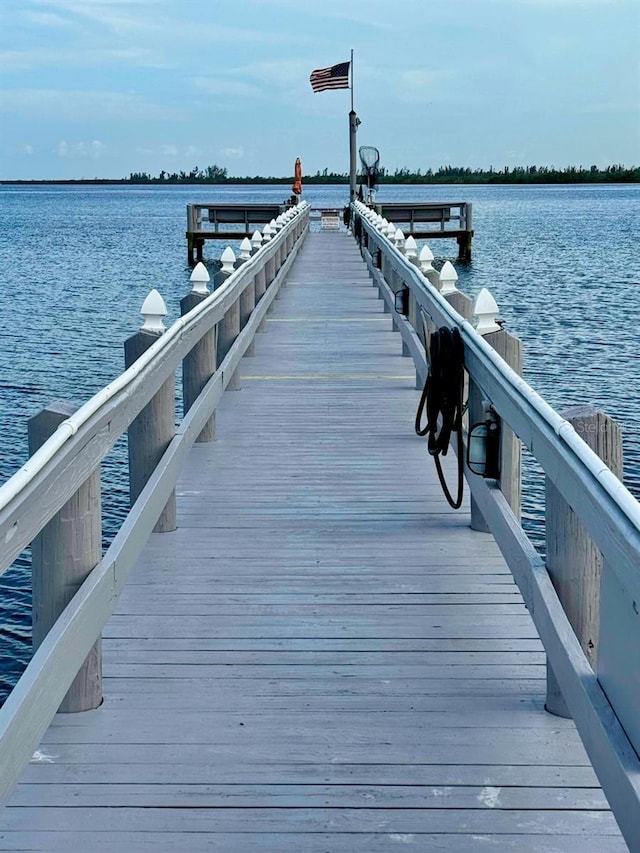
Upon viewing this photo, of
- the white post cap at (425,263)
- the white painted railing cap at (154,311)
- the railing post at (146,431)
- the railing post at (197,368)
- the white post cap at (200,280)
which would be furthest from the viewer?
the white post cap at (425,263)

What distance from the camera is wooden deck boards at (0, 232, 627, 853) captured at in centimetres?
323

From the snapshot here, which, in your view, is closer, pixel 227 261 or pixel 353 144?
pixel 227 261

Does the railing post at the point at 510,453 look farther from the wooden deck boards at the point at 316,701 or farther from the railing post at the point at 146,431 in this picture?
the railing post at the point at 146,431

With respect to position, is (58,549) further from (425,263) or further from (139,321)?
(139,321)

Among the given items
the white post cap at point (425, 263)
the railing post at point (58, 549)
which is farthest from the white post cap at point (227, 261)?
the railing post at point (58, 549)

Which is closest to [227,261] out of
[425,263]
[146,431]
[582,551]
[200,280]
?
[425,263]

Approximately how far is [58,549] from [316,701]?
100 cm

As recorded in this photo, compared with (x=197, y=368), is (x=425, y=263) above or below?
above

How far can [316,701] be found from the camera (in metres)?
4.01

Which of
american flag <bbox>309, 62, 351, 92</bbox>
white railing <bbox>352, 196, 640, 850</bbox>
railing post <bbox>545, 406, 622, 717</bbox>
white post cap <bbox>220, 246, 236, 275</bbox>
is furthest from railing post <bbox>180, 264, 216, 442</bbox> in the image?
american flag <bbox>309, 62, 351, 92</bbox>

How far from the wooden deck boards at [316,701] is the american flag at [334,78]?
37.4 m

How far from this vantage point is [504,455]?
16.8 ft

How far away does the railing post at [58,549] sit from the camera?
3.61 meters

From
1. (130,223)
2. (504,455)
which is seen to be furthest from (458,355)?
(130,223)
